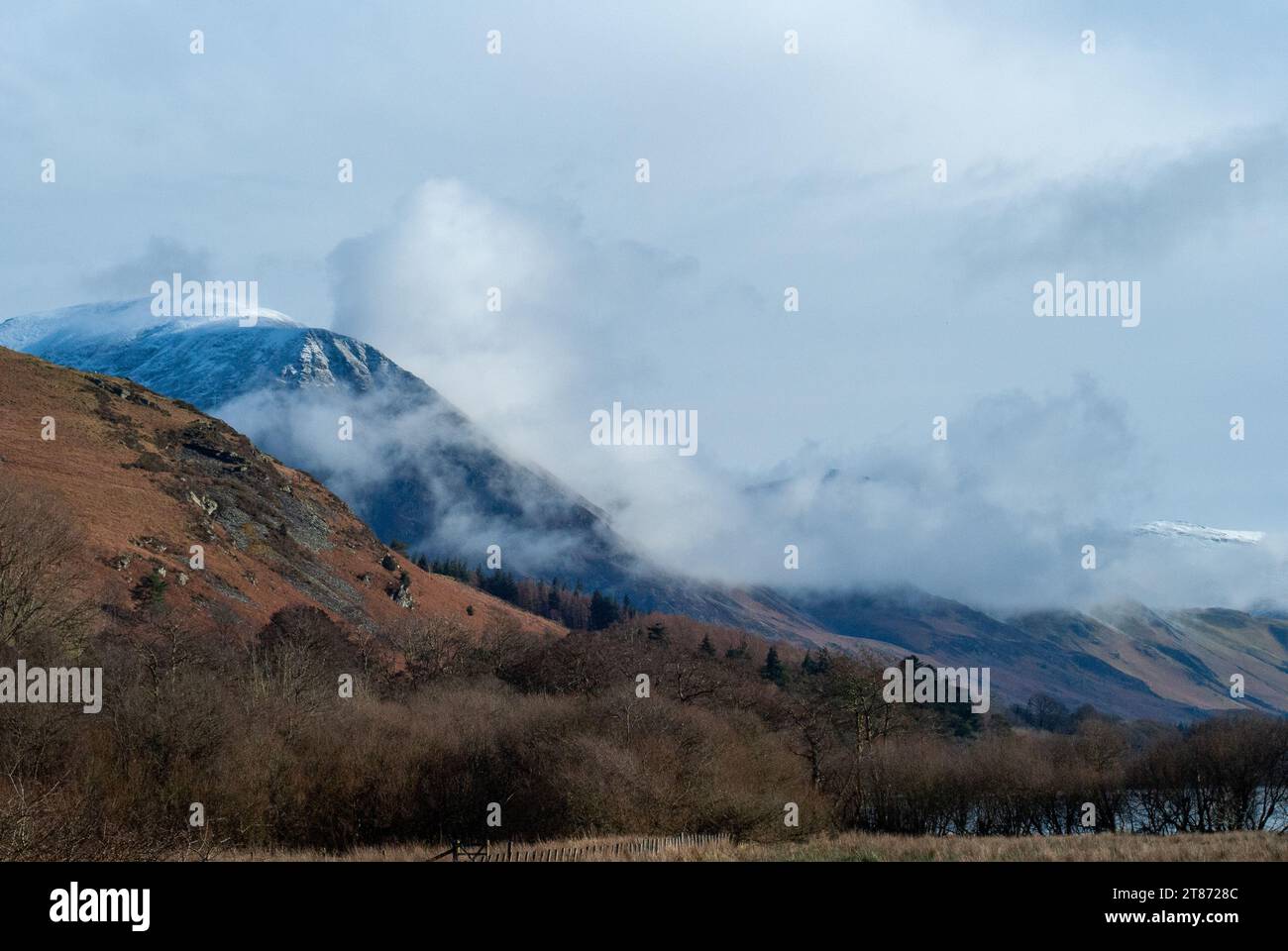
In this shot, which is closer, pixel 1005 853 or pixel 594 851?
pixel 1005 853

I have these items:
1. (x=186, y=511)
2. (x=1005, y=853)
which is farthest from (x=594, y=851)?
(x=186, y=511)

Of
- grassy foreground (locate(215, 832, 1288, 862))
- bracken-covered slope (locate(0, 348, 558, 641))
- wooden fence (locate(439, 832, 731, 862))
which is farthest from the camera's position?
bracken-covered slope (locate(0, 348, 558, 641))

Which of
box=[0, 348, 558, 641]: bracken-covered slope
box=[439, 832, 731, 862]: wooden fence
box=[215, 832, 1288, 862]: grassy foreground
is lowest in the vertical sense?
box=[439, 832, 731, 862]: wooden fence

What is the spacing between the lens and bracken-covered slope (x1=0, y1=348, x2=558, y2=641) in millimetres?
119250

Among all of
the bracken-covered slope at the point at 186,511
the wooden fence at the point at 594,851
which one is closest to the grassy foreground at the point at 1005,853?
the wooden fence at the point at 594,851

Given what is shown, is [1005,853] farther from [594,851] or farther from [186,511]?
[186,511]

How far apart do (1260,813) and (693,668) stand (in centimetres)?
5205

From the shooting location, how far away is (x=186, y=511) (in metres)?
142

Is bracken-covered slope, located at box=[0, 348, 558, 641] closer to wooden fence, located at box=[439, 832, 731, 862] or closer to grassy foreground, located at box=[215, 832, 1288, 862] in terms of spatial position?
wooden fence, located at box=[439, 832, 731, 862]

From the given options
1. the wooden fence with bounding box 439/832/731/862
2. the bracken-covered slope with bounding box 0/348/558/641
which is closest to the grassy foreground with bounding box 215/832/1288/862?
the wooden fence with bounding box 439/832/731/862

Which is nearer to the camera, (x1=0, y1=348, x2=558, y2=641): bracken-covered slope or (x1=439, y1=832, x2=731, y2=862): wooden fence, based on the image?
(x1=439, y1=832, x2=731, y2=862): wooden fence

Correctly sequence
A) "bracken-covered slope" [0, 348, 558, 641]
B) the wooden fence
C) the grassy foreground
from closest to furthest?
the grassy foreground < the wooden fence < "bracken-covered slope" [0, 348, 558, 641]

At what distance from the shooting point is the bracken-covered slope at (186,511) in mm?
119250
